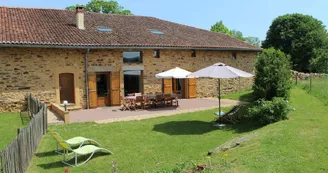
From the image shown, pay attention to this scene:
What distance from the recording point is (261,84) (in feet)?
38.5

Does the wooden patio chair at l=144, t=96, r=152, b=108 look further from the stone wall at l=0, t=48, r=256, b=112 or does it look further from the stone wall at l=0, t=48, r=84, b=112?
the stone wall at l=0, t=48, r=84, b=112

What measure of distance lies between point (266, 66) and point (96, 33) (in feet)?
32.5

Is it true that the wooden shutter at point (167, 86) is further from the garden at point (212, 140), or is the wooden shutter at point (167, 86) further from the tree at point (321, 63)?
the tree at point (321, 63)

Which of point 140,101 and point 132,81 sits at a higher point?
point 132,81

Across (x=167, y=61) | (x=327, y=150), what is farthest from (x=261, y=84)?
(x=167, y=61)

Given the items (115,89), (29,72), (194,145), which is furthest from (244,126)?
(29,72)

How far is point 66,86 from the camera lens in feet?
50.1

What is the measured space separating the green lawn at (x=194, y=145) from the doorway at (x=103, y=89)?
193 inches

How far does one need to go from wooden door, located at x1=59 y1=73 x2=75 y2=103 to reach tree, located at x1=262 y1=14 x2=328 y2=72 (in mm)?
31917

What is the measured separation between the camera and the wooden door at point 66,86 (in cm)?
1514

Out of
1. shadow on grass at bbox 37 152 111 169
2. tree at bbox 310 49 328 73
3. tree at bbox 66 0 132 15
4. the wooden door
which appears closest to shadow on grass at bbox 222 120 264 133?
shadow on grass at bbox 37 152 111 169

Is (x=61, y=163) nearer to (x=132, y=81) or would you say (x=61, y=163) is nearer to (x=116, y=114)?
(x=116, y=114)

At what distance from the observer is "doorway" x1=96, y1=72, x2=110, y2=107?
1621 centimetres

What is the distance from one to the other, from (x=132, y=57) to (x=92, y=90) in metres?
3.07
